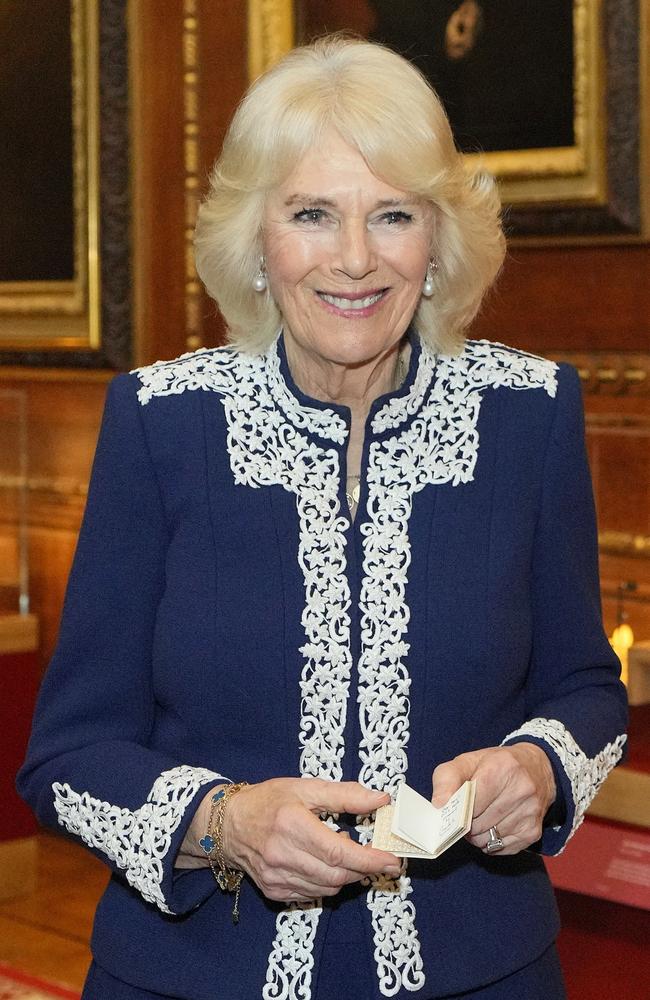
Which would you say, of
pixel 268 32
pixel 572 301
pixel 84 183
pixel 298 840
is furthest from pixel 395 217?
pixel 84 183

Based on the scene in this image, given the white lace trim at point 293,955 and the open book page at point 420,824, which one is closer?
the open book page at point 420,824

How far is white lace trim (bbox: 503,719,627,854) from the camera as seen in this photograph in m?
2.04

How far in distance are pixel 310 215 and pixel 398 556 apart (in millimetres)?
518

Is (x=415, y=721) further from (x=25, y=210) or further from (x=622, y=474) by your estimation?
(x=25, y=210)

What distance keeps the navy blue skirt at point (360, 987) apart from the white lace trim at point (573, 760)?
7.3 inches

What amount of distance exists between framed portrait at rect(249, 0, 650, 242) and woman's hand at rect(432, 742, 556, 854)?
2258 millimetres

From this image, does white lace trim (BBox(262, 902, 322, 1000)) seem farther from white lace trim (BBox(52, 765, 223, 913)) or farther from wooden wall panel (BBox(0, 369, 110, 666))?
wooden wall panel (BBox(0, 369, 110, 666))

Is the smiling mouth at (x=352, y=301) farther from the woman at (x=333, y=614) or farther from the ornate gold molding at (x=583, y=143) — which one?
the ornate gold molding at (x=583, y=143)

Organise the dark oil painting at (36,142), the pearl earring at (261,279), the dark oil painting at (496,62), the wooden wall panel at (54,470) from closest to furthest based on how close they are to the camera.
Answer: the pearl earring at (261,279), the dark oil painting at (496,62), the dark oil painting at (36,142), the wooden wall panel at (54,470)

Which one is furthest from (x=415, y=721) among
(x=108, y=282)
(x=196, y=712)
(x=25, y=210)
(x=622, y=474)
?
(x=25, y=210)

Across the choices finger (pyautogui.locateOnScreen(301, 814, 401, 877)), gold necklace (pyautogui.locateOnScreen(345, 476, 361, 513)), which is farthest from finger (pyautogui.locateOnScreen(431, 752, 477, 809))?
gold necklace (pyautogui.locateOnScreen(345, 476, 361, 513))

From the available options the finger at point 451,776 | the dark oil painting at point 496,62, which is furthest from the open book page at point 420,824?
the dark oil painting at point 496,62

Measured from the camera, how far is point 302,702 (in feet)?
6.75

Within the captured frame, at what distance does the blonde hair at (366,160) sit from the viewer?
6.97ft
